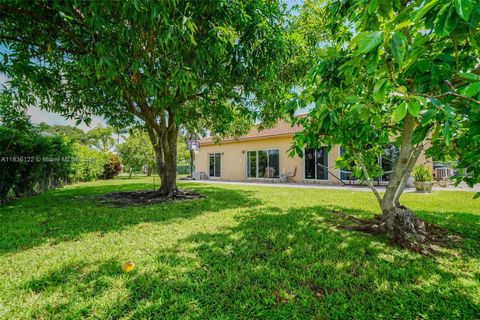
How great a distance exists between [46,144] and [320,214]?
33.6 feet

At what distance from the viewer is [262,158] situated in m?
16.4

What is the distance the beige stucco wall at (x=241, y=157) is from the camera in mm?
14594

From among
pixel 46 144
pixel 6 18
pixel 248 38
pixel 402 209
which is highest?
pixel 6 18

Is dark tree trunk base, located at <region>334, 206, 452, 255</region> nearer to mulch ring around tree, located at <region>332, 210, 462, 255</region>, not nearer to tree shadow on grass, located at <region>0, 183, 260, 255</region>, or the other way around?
mulch ring around tree, located at <region>332, 210, 462, 255</region>

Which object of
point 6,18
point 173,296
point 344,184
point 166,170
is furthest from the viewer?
point 344,184

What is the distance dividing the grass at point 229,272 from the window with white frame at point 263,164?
1073 centimetres

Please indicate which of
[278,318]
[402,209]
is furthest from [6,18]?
[402,209]

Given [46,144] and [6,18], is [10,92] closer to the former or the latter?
[6,18]

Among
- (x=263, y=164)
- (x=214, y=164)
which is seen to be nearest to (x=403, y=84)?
(x=263, y=164)

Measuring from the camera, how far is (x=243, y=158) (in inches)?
691

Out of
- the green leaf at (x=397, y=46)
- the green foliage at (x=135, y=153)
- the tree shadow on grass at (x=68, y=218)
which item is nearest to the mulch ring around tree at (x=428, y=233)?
the tree shadow on grass at (x=68, y=218)

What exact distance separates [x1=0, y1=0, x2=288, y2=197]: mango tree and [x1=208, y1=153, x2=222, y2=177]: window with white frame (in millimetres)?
12979

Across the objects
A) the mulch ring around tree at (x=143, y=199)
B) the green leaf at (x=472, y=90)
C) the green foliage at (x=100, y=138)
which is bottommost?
the mulch ring around tree at (x=143, y=199)

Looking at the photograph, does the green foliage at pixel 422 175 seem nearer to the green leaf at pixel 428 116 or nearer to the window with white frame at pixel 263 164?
the window with white frame at pixel 263 164
